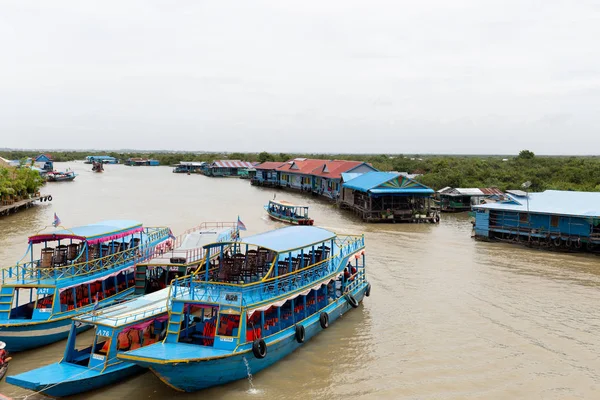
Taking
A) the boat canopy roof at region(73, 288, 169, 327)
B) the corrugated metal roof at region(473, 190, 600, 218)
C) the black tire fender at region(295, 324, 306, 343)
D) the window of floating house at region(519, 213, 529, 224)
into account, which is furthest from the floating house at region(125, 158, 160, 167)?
the black tire fender at region(295, 324, 306, 343)

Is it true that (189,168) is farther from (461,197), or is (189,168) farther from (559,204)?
(559,204)

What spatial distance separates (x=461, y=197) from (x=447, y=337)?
29.6m

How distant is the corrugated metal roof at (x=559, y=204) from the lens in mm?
26172

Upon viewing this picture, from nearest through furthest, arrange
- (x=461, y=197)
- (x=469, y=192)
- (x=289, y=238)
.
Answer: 1. (x=289, y=238)
2. (x=469, y=192)
3. (x=461, y=197)

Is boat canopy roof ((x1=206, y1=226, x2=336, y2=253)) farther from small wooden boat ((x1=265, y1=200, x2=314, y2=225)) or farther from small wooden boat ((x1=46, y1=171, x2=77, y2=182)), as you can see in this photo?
small wooden boat ((x1=46, y1=171, x2=77, y2=182))

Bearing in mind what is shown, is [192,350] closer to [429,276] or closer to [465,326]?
[465,326]

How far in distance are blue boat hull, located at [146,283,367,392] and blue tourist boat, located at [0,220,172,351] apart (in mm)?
3494

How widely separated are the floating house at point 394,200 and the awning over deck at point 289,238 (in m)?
20.5

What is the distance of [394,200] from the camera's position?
3831 cm

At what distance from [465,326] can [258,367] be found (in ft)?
23.7

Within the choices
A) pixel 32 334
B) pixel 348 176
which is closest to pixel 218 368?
pixel 32 334

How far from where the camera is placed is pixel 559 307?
17.5m

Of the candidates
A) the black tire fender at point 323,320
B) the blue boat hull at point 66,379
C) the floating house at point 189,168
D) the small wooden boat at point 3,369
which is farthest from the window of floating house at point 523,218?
the floating house at point 189,168

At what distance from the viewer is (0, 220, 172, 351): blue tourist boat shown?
13234 mm
